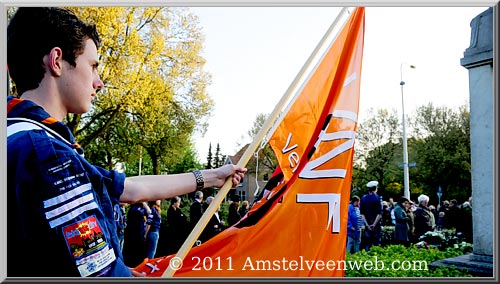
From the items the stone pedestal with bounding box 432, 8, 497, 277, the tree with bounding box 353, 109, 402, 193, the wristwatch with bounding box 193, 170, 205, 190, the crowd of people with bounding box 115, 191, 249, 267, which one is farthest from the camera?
the tree with bounding box 353, 109, 402, 193

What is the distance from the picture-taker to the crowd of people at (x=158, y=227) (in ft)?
17.1

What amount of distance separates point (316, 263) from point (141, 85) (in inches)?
121

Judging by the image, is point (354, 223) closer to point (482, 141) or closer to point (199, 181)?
point (482, 141)

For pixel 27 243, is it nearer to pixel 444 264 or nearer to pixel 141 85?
pixel 444 264

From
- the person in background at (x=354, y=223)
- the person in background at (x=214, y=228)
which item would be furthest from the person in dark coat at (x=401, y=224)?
the person in background at (x=214, y=228)

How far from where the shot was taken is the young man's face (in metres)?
1.59

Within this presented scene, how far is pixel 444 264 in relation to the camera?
4207mm

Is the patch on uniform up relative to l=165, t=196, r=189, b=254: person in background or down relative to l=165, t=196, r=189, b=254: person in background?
up

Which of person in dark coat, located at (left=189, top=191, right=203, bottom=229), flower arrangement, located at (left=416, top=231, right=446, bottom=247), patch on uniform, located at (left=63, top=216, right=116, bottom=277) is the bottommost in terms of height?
flower arrangement, located at (left=416, top=231, right=446, bottom=247)

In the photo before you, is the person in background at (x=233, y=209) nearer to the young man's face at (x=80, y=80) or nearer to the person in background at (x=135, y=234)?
the person in background at (x=135, y=234)

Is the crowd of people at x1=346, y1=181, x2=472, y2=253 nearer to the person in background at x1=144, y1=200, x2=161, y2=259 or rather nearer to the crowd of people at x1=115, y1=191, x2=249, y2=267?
the crowd of people at x1=115, y1=191, x2=249, y2=267

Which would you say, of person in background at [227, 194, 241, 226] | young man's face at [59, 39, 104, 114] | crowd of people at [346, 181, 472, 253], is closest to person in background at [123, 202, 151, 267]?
person in background at [227, 194, 241, 226]

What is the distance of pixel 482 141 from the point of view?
4305mm

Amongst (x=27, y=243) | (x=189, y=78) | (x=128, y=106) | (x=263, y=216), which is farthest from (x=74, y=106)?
(x=128, y=106)
